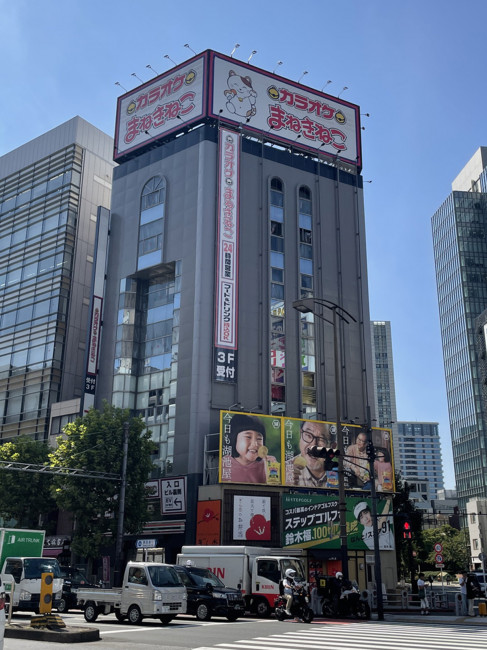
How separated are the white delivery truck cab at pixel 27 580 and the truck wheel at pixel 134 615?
548 centimetres

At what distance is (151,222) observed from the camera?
60.4 m

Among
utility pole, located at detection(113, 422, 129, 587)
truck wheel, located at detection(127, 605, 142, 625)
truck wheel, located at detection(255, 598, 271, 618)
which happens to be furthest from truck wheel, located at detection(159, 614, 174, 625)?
utility pole, located at detection(113, 422, 129, 587)

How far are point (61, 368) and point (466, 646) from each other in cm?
5113

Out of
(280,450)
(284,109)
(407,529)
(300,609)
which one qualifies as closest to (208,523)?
(280,450)

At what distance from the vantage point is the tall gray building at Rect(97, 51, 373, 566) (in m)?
53.1

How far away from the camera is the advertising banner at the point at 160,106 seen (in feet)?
200

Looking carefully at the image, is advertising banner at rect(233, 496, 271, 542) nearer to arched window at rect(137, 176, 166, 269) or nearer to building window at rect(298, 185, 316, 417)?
building window at rect(298, 185, 316, 417)

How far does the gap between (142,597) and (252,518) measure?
23.6 m

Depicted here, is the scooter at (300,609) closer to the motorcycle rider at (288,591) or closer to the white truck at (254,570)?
the motorcycle rider at (288,591)

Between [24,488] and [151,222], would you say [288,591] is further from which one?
[151,222]

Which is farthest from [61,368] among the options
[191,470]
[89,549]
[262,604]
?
[262,604]

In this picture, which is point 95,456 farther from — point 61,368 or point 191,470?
point 61,368

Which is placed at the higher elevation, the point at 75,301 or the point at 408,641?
the point at 75,301

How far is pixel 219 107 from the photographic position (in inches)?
2378
